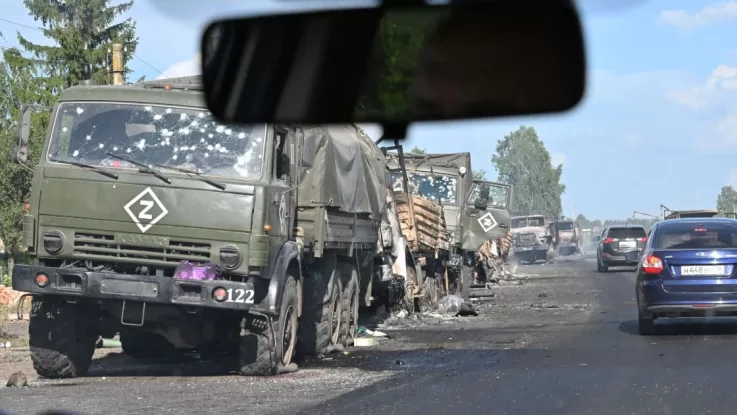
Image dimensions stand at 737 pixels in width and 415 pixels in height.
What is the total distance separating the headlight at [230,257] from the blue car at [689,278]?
6169 mm

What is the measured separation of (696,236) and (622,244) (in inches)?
998

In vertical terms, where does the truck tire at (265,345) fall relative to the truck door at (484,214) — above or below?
below

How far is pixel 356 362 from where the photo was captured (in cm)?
1236

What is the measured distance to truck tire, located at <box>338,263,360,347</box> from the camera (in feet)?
46.3

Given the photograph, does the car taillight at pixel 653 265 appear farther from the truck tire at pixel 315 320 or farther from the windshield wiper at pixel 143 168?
the windshield wiper at pixel 143 168

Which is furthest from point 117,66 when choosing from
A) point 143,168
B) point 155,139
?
point 143,168

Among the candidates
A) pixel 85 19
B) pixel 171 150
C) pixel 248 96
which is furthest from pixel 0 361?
pixel 85 19

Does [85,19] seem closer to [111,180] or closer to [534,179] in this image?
[534,179]

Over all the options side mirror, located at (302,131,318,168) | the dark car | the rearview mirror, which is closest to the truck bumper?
side mirror, located at (302,131,318,168)

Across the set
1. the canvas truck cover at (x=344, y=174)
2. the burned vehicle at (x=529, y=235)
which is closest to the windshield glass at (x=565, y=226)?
the burned vehicle at (x=529, y=235)

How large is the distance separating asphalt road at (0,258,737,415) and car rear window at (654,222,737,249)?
46.0 inches

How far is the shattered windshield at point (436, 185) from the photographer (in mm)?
23484

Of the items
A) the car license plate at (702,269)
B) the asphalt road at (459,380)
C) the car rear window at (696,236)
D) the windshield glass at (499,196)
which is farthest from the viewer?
the windshield glass at (499,196)

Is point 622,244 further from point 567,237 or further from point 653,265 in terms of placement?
point 567,237
